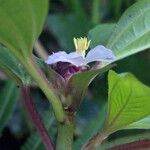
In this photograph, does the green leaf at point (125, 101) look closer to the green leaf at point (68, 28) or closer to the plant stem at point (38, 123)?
the plant stem at point (38, 123)

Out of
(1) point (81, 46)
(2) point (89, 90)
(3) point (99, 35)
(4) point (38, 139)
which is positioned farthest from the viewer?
(2) point (89, 90)

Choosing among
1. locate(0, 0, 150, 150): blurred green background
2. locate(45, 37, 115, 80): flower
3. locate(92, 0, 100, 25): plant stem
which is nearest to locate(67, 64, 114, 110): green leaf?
locate(45, 37, 115, 80): flower

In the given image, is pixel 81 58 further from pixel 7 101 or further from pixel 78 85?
pixel 7 101

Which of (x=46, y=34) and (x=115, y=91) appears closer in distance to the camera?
(x=115, y=91)

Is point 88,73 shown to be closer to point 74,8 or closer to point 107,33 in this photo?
point 107,33

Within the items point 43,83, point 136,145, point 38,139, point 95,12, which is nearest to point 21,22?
point 43,83

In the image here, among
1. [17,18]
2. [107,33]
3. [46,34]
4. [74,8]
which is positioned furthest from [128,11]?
[46,34]

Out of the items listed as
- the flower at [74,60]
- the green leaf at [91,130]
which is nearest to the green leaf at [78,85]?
the flower at [74,60]
